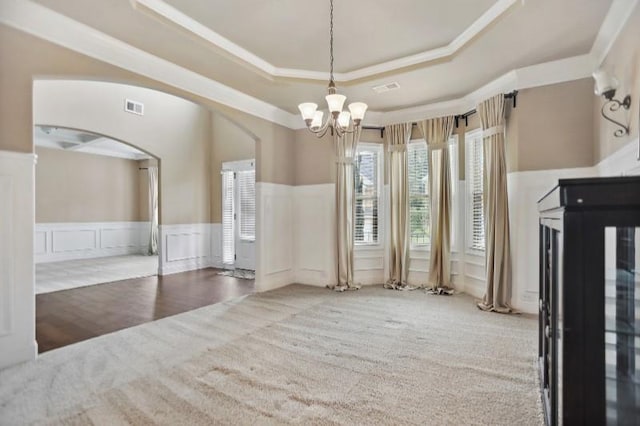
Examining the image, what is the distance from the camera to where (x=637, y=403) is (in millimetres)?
1079

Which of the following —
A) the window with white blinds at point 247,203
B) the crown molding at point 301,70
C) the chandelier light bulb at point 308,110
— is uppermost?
the crown molding at point 301,70

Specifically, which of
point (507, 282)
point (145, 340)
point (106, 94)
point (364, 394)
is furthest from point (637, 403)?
point (106, 94)

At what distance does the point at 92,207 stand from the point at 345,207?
27.1 feet

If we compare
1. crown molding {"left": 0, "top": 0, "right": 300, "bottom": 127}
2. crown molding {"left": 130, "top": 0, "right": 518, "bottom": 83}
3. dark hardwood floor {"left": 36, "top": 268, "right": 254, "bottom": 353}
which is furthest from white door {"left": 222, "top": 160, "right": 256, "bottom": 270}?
crown molding {"left": 130, "top": 0, "right": 518, "bottom": 83}

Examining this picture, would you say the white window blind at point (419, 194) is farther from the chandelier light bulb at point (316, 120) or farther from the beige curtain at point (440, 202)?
the chandelier light bulb at point (316, 120)

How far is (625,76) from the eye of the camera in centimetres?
264

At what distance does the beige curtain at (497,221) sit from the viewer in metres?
4.16

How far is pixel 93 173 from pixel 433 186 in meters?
9.60

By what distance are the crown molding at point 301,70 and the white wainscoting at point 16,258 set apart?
1723 millimetres

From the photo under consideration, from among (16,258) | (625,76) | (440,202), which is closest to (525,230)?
(440,202)

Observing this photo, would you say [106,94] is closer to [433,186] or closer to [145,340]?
[145,340]

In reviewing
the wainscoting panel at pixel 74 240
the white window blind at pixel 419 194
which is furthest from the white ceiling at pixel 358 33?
the wainscoting panel at pixel 74 240

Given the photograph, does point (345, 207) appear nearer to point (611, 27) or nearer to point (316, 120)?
point (316, 120)

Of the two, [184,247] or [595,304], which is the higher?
[595,304]
